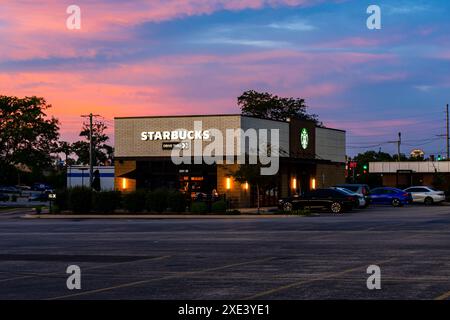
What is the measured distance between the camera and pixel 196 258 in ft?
60.6

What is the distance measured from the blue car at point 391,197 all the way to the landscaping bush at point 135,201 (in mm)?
17326

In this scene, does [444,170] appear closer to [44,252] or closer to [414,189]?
[414,189]

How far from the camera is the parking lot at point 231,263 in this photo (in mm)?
12828

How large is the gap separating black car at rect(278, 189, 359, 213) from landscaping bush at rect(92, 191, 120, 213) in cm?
1031

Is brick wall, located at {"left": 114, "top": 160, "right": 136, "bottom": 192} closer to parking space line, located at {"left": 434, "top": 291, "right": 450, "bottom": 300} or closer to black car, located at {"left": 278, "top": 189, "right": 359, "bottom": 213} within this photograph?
black car, located at {"left": 278, "top": 189, "right": 359, "bottom": 213}

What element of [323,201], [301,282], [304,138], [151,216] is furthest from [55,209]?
[301,282]

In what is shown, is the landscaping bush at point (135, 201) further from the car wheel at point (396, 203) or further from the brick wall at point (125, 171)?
the car wheel at point (396, 203)

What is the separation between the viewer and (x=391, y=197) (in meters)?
56.0

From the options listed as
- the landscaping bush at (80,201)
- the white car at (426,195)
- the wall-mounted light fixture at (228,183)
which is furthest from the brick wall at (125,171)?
the white car at (426,195)

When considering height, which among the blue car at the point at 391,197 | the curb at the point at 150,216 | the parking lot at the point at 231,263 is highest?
the blue car at the point at 391,197

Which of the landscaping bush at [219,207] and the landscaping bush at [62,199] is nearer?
the landscaping bush at [219,207]

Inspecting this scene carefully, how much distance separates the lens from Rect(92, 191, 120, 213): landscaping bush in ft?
157

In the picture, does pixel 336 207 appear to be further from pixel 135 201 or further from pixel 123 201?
pixel 123 201
